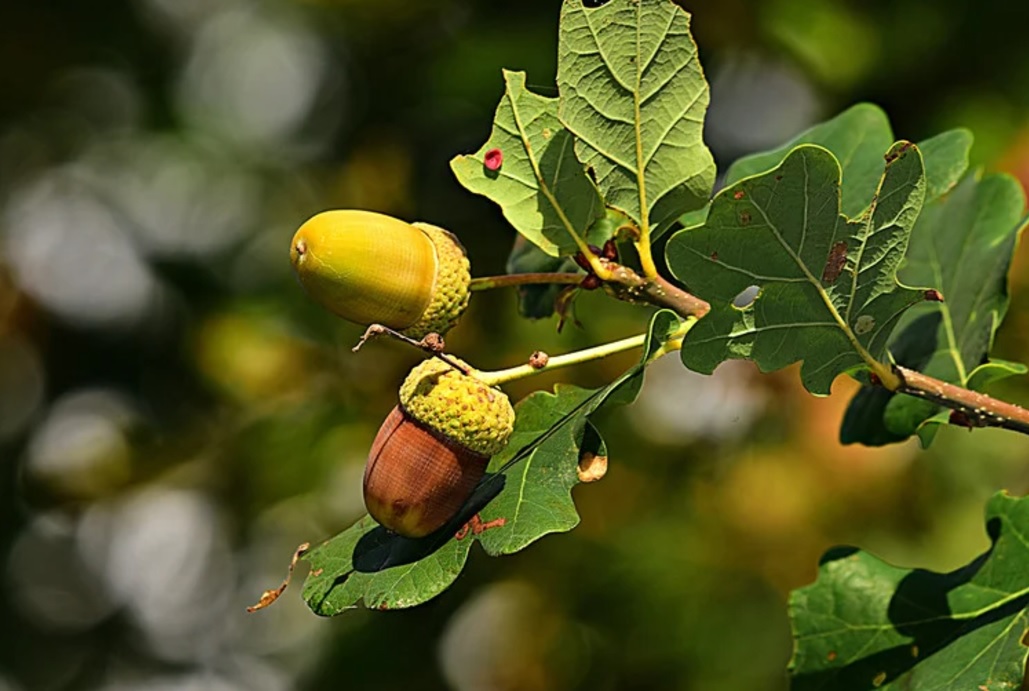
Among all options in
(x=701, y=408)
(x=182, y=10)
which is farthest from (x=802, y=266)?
(x=182, y=10)

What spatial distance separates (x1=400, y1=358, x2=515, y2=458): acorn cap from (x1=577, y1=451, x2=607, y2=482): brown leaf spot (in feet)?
0.19

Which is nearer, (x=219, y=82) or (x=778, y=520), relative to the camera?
(x=778, y=520)

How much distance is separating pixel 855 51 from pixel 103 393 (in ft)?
6.71

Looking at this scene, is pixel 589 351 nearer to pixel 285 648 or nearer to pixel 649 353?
pixel 649 353

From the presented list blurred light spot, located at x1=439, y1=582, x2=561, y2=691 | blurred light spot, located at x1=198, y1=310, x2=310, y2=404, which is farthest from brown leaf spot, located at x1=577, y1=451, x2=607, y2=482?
blurred light spot, located at x1=198, y1=310, x2=310, y2=404

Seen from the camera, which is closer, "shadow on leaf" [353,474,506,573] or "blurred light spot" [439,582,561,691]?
"shadow on leaf" [353,474,506,573]

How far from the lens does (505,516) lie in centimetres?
88

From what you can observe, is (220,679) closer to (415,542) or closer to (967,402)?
(415,542)

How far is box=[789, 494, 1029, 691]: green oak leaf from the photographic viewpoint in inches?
40.4

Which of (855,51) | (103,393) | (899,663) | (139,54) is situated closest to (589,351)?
(899,663)

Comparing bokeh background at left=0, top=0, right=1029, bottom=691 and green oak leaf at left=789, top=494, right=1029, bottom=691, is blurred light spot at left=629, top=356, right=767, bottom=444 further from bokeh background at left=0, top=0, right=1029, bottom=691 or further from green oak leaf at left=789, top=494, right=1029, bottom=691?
green oak leaf at left=789, top=494, right=1029, bottom=691

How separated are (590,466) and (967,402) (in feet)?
0.94

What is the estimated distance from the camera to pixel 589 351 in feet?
3.00

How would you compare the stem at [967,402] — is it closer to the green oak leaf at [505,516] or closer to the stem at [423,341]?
the green oak leaf at [505,516]
